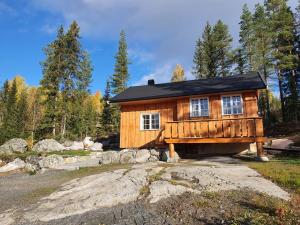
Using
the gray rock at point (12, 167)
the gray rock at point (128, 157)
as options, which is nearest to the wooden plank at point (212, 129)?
the gray rock at point (128, 157)

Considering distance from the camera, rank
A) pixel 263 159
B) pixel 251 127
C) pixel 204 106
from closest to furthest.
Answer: pixel 263 159 → pixel 251 127 → pixel 204 106

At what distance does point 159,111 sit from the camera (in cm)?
1902

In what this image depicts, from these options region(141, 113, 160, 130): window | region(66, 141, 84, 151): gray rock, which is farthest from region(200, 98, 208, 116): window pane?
region(66, 141, 84, 151): gray rock

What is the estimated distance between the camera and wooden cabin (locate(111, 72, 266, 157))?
1478 centimetres

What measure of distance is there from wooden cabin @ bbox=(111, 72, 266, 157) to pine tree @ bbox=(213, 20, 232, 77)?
1856 centimetres

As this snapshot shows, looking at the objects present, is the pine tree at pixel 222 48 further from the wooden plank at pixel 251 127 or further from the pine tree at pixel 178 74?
the wooden plank at pixel 251 127

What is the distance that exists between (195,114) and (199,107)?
560 mm

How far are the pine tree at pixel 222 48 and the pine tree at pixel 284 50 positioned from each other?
20.2ft

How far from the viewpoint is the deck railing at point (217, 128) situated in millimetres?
14273

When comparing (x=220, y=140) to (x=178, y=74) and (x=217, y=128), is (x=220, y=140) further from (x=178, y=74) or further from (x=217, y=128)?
(x=178, y=74)

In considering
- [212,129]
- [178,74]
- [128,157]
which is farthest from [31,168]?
[178,74]

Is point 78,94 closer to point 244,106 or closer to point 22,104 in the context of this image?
point 22,104

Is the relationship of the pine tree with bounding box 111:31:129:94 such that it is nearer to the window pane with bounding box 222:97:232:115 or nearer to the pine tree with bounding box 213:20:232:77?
the pine tree with bounding box 213:20:232:77

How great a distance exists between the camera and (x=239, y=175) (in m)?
9.91
